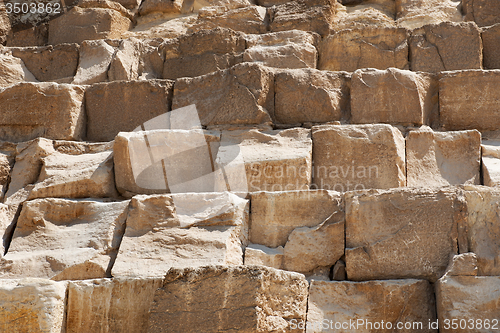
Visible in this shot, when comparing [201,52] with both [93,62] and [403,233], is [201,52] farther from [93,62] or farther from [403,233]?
[403,233]

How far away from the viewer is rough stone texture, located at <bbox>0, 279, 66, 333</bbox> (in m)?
3.58

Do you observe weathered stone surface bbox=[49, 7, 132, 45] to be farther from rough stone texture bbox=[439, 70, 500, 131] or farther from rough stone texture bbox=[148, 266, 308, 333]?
rough stone texture bbox=[148, 266, 308, 333]

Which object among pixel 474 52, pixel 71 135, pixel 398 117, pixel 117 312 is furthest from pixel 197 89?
pixel 474 52

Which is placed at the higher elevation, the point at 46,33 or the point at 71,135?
the point at 46,33

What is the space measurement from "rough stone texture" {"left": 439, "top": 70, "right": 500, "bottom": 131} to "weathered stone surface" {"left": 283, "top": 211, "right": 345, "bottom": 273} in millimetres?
1642

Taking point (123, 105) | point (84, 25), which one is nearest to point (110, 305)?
point (123, 105)

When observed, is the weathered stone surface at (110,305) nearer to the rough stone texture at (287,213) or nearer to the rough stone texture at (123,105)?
the rough stone texture at (287,213)

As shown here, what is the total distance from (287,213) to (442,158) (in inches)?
56.0

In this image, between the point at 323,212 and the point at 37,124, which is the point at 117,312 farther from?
the point at 37,124

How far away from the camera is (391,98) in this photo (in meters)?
5.14

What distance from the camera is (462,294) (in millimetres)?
3662

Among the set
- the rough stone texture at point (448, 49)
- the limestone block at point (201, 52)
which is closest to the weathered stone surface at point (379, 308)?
the rough stone texture at point (448, 49)

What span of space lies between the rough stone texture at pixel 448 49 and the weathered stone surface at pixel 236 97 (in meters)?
1.64

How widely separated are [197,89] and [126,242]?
1733 millimetres
